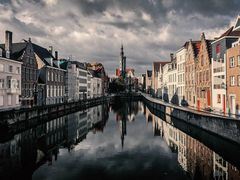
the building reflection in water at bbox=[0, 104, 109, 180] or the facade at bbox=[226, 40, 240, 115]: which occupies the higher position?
the facade at bbox=[226, 40, 240, 115]

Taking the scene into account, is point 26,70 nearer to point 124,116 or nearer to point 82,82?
point 124,116

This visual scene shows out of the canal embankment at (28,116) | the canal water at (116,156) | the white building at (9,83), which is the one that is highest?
the white building at (9,83)

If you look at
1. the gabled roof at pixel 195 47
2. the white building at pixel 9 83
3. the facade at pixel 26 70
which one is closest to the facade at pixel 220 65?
the gabled roof at pixel 195 47

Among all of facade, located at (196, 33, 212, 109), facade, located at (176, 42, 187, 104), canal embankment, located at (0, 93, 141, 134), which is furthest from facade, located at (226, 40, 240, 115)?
canal embankment, located at (0, 93, 141, 134)

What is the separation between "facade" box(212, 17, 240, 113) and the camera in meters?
32.1

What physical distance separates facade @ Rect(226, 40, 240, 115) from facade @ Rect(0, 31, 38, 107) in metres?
32.6

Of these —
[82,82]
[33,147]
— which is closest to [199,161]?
[33,147]

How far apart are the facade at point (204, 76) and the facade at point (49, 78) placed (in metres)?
29.9

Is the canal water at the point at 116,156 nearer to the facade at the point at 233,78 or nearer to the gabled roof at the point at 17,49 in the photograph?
the facade at the point at 233,78

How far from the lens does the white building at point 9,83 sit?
36.4 metres

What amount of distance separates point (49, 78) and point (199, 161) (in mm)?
42252

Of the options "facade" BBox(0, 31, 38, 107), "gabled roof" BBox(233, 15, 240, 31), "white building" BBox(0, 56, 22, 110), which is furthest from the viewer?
"facade" BBox(0, 31, 38, 107)

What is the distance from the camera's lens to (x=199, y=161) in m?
18.1

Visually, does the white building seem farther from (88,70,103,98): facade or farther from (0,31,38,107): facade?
(88,70,103,98): facade
